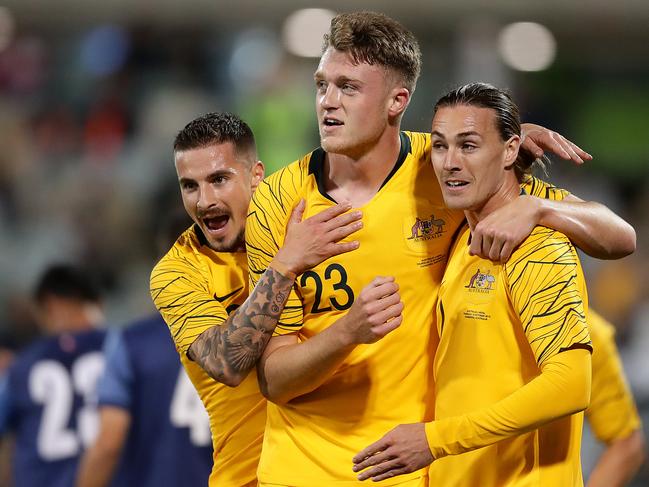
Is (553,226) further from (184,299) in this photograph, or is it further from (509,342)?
(184,299)

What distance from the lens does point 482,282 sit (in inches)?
141

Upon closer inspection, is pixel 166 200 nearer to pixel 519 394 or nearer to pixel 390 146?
pixel 390 146

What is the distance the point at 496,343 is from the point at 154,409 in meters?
3.20

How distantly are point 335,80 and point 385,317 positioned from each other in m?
0.85

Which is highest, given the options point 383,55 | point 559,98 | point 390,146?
point 559,98

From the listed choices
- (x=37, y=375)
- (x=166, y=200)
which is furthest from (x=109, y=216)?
(x=37, y=375)

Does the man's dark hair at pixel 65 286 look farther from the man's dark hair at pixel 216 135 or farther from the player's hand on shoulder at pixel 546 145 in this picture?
the player's hand on shoulder at pixel 546 145

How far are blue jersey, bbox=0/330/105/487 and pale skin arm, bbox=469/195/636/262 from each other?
13.3 feet

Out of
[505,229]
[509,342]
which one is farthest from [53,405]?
[505,229]

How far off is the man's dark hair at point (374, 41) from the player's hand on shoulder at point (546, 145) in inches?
17.9

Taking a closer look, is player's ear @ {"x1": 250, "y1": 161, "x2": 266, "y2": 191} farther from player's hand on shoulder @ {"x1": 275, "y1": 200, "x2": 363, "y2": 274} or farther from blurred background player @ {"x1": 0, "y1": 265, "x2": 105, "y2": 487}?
blurred background player @ {"x1": 0, "y1": 265, "x2": 105, "y2": 487}

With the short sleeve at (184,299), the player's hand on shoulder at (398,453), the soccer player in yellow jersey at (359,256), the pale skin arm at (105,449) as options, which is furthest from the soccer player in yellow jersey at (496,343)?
the pale skin arm at (105,449)

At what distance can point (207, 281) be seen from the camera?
4.39 metres

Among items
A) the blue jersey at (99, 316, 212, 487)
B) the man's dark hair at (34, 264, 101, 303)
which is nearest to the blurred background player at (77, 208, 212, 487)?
the blue jersey at (99, 316, 212, 487)
